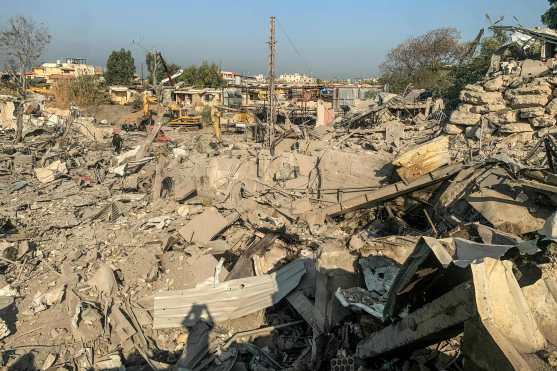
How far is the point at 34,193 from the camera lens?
1138cm

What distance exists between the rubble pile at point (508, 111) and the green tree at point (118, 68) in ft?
129

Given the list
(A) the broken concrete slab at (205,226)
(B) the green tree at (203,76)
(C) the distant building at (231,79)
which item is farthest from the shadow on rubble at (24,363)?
(B) the green tree at (203,76)

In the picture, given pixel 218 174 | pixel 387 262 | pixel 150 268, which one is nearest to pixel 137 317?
pixel 150 268

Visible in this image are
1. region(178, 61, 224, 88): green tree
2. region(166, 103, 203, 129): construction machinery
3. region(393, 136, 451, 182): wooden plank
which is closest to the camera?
region(393, 136, 451, 182): wooden plank

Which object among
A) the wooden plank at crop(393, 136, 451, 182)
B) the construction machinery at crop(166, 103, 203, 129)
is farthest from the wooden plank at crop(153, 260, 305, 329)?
Result: the construction machinery at crop(166, 103, 203, 129)

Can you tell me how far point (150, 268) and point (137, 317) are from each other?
119 centimetres

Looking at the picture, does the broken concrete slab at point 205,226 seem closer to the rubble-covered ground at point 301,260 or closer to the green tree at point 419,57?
the rubble-covered ground at point 301,260

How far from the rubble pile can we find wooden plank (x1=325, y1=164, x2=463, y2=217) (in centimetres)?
249

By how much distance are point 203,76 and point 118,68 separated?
9746 millimetres

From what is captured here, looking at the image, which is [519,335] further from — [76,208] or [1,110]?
[1,110]

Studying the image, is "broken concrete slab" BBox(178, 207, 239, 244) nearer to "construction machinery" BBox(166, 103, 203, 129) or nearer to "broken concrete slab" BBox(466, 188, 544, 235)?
"broken concrete slab" BBox(466, 188, 544, 235)

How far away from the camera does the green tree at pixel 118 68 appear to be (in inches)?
1727

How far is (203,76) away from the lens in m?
41.7

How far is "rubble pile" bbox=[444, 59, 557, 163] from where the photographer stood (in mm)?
10664
